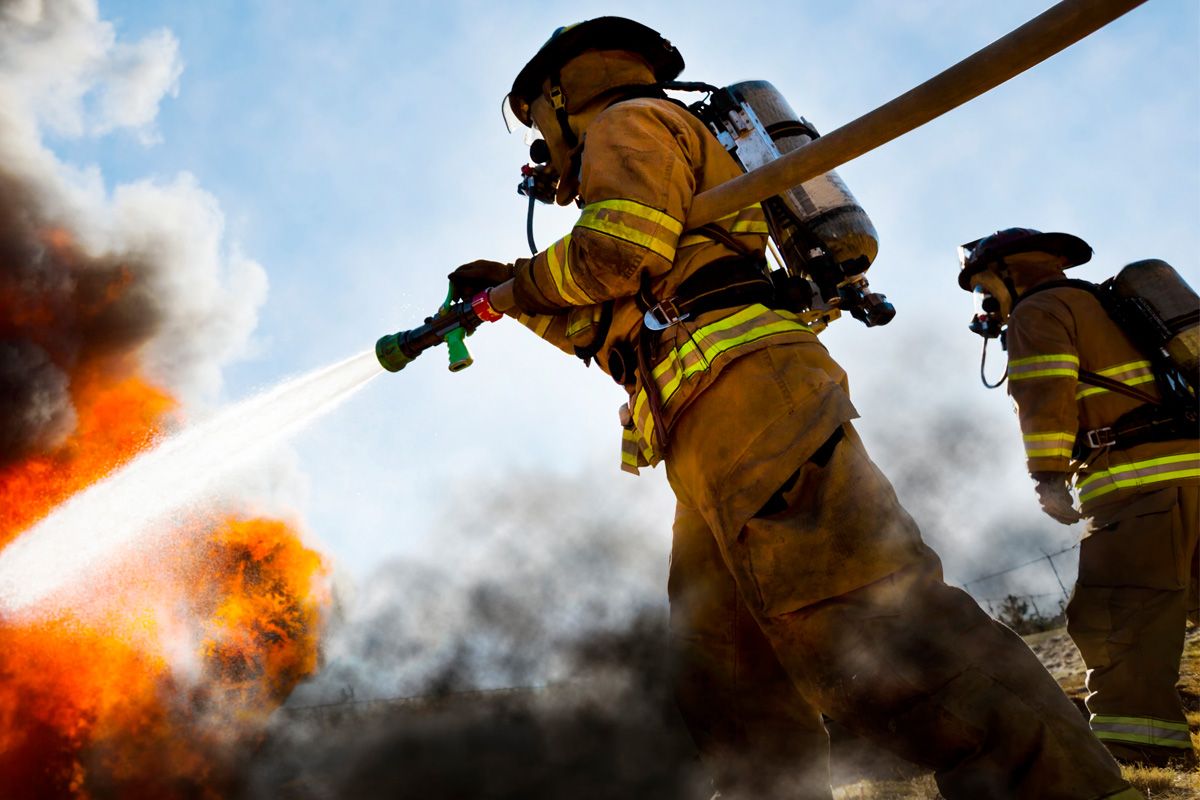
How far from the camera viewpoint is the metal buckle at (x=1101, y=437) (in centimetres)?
420

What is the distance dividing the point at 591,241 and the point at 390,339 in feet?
4.34

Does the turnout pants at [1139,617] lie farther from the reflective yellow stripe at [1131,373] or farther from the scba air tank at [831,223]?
the scba air tank at [831,223]

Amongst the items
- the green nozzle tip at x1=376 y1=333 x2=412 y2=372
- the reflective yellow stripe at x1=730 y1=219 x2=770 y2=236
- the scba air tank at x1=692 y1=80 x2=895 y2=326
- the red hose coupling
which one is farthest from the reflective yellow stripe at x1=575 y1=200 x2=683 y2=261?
the green nozzle tip at x1=376 y1=333 x2=412 y2=372

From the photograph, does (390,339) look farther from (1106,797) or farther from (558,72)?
(1106,797)

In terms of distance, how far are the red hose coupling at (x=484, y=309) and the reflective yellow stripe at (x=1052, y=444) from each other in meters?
3.01

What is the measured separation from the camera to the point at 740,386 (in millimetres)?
2104

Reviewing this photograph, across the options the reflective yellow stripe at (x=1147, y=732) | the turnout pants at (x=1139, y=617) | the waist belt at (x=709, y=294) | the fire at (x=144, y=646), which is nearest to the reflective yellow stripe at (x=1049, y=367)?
the turnout pants at (x=1139, y=617)

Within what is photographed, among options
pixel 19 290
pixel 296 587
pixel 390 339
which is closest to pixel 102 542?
pixel 296 587

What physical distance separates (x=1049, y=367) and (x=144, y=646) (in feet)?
49.7

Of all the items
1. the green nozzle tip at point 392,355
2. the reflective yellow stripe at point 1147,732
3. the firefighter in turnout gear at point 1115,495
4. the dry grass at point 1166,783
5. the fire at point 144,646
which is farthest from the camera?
the fire at point 144,646

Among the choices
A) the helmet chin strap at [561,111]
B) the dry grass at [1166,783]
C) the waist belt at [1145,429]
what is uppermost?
the helmet chin strap at [561,111]

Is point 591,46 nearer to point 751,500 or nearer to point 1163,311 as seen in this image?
point 751,500

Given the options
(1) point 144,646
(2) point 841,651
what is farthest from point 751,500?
(1) point 144,646

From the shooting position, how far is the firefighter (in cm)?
167
